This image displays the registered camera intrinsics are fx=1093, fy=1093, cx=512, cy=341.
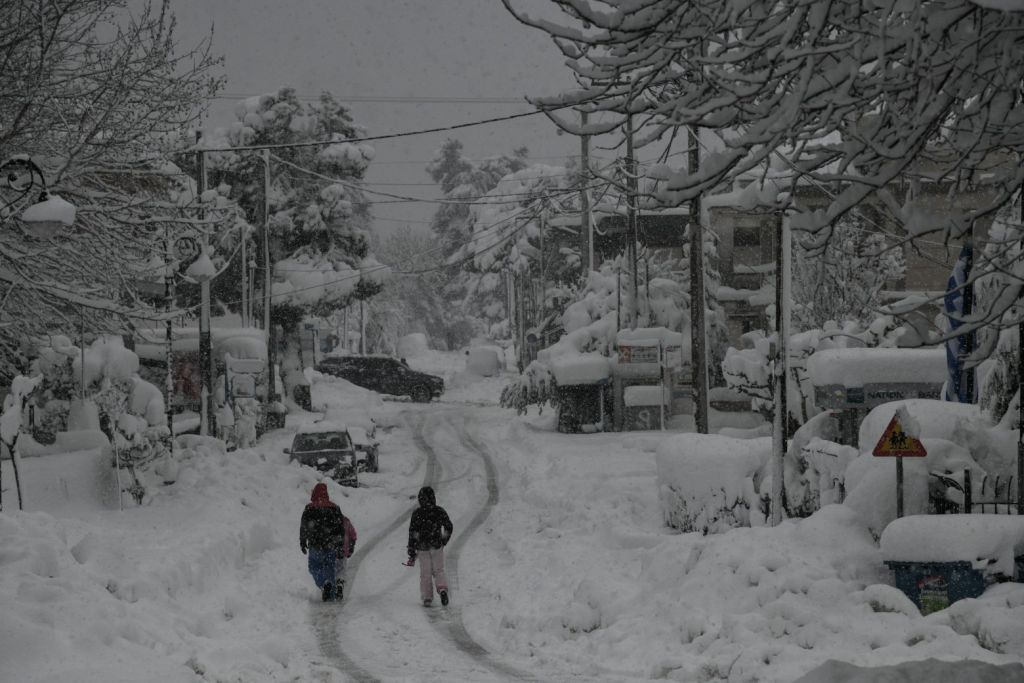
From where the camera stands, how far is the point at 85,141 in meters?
12.4

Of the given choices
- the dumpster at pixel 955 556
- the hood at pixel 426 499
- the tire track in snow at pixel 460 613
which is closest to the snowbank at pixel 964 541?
the dumpster at pixel 955 556

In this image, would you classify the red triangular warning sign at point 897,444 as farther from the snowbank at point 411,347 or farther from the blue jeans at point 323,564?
the snowbank at point 411,347

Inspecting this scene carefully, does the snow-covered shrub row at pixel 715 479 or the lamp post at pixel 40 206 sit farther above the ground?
the lamp post at pixel 40 206

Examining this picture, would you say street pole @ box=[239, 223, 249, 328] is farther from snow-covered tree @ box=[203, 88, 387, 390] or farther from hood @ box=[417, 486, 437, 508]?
hood @ box=[417, 486, 437, 508]

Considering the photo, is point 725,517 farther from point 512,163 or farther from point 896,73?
point 512,163

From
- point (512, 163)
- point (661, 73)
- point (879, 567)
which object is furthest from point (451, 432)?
point (512, 163)

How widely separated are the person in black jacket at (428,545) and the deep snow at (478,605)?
1.31 ft

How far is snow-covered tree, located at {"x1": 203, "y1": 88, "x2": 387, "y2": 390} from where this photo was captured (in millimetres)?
45344

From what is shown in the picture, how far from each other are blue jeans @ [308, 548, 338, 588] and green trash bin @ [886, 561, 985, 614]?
285 inches

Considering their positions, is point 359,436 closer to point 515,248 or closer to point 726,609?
point 726,609

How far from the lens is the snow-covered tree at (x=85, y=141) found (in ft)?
41.2

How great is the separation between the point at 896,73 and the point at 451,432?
3536 centimetres

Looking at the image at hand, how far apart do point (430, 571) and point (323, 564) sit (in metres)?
1.48

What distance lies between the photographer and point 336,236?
4706 centimetres
